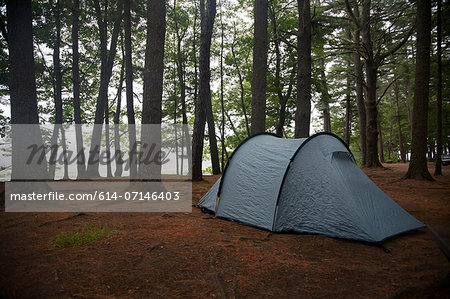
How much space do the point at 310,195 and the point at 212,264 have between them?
7.14 feet

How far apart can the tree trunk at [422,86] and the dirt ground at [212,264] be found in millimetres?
5306

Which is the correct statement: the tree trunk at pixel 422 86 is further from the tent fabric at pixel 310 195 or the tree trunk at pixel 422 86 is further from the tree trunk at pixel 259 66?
the tent fabric at pixel 310 195

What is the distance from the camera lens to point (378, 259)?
3.27 meters

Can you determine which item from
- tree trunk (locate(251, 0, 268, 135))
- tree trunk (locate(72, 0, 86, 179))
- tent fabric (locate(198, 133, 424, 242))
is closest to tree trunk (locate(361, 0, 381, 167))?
tree trunk (locate(251, 0, 268, 135))

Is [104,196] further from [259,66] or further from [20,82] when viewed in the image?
[259,66]

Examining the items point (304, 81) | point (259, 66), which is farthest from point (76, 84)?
point (304, 81)

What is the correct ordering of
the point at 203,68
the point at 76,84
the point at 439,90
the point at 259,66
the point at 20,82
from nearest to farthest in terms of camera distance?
the point at 20,82
the point at 259,66
the point at 203,68
the point at 439,90
the point at 76,84

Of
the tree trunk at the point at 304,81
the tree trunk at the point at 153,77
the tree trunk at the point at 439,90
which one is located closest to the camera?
the tree trunk at the point at 153,77

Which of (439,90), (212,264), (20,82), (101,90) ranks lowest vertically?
(212,264)

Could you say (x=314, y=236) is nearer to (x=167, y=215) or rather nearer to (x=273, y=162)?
(x=273, y=162)

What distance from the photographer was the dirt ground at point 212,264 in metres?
2.47

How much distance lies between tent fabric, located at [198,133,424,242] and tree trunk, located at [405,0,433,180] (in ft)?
19.3

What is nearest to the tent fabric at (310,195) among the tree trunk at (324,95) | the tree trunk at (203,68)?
the tree trunk at (203,68)

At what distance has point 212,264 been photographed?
3.12 meters
